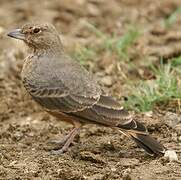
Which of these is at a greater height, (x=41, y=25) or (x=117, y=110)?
(x=41, y=25)

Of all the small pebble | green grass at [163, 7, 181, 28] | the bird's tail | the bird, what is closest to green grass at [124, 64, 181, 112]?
the bird

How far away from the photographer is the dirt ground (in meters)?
6.88

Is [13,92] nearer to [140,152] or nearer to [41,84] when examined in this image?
[41,84]

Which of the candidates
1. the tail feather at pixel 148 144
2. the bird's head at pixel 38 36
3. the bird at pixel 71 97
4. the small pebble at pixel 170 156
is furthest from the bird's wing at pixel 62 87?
the small pebble at pixel 170 156

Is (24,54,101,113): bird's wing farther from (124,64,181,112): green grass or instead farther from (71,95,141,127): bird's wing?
(124,64,181,112): green grass

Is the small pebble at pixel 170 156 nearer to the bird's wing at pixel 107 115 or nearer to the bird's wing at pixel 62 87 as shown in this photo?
the bird's wing at pixel 107 115

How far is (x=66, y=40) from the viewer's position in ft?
37.1

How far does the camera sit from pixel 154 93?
344 inches

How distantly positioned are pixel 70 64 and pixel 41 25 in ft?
2.38

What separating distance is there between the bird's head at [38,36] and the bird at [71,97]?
0.04 feet

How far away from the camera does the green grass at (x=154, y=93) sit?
28.5 ft

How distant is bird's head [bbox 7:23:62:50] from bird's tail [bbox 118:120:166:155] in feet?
4.94

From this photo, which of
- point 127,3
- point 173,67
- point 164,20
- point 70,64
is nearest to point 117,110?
point 70,64

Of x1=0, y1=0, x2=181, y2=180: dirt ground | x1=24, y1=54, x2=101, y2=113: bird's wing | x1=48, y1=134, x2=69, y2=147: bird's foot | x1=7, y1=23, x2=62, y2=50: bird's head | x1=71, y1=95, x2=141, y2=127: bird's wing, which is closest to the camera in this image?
x1=0, y1=0, x2=181, y2=180: dirt ground
